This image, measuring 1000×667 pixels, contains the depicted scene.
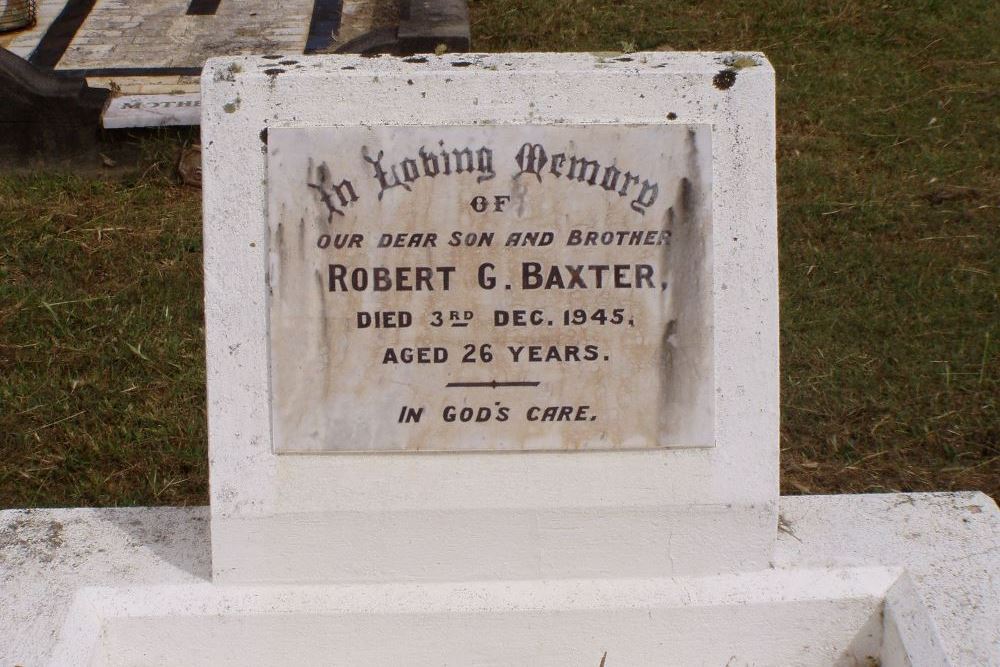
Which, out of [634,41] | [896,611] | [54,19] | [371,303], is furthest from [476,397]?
[54,19]

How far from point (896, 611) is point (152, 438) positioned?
2.09 m

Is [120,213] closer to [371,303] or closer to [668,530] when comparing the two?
[371,303]

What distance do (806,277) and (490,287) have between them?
229cm

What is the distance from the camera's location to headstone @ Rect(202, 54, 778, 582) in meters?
2.04

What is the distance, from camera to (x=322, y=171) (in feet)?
6.68

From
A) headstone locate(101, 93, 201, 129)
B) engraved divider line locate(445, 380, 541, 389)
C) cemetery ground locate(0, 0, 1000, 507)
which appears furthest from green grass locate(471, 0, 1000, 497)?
headstone locate(101, 93, 201, 129)

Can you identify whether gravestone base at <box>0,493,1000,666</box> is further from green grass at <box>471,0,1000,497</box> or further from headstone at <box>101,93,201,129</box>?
headstone at <box>101,93,201,129</box>

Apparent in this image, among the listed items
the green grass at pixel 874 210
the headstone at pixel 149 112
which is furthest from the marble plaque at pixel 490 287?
the headstone at pixel 149 112

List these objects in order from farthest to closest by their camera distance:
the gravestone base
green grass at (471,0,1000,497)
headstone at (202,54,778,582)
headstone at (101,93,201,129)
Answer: headstone at (101,93,201,129), green grass at (471,0,1000,497), the gravestone base, headstone at (202,54,778,582)

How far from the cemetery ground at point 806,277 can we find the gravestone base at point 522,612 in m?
0.88

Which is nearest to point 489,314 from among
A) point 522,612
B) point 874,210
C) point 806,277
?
point 522,612

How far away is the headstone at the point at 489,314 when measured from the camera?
6.69 feet

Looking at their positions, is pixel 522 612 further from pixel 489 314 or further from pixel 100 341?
pixel 100 341

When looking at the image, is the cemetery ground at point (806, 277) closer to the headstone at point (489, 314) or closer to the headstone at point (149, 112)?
the headstone at point (149, 112)
